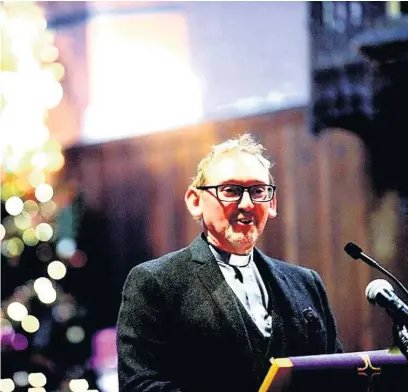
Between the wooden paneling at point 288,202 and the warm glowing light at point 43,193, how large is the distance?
18.5 inches

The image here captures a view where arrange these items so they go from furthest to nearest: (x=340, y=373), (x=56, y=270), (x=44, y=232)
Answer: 1. (x=56, y=270)
2. (x=44, y=232)
3. (x=340, y=373)

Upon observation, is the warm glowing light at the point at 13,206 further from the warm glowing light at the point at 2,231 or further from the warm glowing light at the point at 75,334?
the warm glowing light at the point at 75,334

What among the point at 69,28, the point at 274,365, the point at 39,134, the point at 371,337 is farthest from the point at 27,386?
the point at 274,365

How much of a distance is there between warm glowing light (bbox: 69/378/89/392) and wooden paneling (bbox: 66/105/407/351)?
92 centimetres

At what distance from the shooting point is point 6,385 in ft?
16.5

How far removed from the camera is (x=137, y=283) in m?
1.92

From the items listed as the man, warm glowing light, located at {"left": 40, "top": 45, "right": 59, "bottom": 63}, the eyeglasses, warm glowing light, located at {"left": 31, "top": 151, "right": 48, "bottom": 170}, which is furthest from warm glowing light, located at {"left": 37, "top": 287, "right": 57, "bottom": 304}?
the eyeglasses

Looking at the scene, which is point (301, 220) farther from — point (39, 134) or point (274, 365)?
point (274, 365)

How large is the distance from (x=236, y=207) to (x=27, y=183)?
375 centimetres

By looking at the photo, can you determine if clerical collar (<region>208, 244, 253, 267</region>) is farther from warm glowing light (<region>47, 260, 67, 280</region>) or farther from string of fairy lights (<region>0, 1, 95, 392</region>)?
warm glowing light (<region>47, 260, 67, 280</region>)

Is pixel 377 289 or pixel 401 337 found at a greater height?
pixel 377 289

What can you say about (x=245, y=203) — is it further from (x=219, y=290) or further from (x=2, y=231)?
(x=2, y=231)

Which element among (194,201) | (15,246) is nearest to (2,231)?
(15,246)

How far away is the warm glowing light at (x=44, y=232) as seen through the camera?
546 cm
